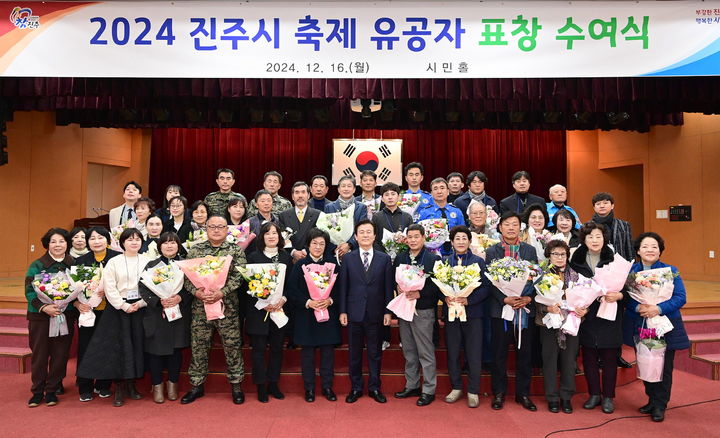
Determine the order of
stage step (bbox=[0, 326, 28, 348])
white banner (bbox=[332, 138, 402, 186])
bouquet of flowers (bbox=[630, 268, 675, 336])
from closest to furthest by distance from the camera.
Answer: bouquet of flowers (bbox=[630, 268, 675, 336])
stage step (bbox=[0, 326, 28, 348])
white banner (bbox=[332, 138, 402, 186])

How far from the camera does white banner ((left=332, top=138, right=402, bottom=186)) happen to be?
9.53 metres

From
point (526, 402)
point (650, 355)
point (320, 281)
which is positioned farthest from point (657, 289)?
point (320, 281)

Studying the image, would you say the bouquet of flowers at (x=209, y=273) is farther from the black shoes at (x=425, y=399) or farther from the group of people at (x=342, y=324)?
the black shoes at (x=425, y=399)

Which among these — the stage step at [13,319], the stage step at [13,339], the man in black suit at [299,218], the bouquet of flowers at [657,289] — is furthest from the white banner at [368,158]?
→ the bouquet of flowers at [657,289]

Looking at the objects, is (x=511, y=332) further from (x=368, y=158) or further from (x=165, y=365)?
(x=368, y=158)

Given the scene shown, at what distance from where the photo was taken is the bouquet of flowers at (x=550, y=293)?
3208 millimetres

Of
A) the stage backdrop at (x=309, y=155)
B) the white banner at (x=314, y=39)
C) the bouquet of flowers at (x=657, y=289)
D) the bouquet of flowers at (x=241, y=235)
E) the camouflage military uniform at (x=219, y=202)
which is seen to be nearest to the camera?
the bouquet of flowers at (x=657, y=289)

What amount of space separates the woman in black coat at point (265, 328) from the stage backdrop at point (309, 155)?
22.0 ft

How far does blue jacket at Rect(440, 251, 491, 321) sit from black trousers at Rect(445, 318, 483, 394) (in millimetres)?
57

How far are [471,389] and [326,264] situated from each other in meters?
1.34

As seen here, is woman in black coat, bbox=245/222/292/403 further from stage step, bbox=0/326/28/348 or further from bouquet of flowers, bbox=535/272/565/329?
stage step, bbox=0/326/28/348

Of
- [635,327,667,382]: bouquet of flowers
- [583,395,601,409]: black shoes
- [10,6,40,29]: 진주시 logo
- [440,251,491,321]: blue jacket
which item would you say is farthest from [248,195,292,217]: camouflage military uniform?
[635,327,667,382]: bouquet of flowers

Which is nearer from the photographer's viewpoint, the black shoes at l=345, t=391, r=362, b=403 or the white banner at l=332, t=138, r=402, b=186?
the black shoes at l=345, t=391, r=362, b=403

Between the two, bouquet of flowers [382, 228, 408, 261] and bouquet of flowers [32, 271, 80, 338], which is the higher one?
bouquet of flowers [382, 228, 408, 261]
